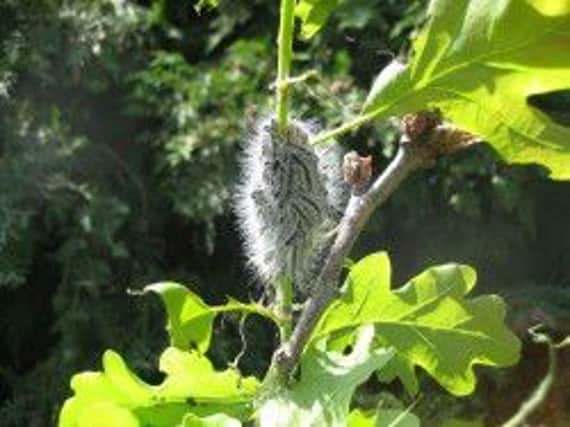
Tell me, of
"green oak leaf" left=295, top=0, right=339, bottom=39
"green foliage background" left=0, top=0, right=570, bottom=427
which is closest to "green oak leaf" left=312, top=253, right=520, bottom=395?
"green oak leaf" left=295, top=0, right=339, bottom=39

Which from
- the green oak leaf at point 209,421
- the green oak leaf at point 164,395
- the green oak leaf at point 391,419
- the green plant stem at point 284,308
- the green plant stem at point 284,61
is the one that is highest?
the green plant stem at point 284,61

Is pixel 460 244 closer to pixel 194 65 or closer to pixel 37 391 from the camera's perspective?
pixel 194 65

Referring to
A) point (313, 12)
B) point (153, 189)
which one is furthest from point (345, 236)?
point (153, 189)

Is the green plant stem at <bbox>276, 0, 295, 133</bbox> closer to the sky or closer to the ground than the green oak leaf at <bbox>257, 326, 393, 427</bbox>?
closer to the sky

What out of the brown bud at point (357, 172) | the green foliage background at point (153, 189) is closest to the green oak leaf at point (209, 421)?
the brown bud at point (357, 172)

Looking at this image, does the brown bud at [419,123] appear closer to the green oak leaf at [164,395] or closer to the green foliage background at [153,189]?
the green oak leaf at [164,395]

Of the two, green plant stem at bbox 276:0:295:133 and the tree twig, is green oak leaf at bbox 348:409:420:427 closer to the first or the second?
the tree twig

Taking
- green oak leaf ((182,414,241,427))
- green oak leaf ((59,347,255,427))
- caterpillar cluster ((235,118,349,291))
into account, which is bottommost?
green oak leaf ((182,414,241,427))
